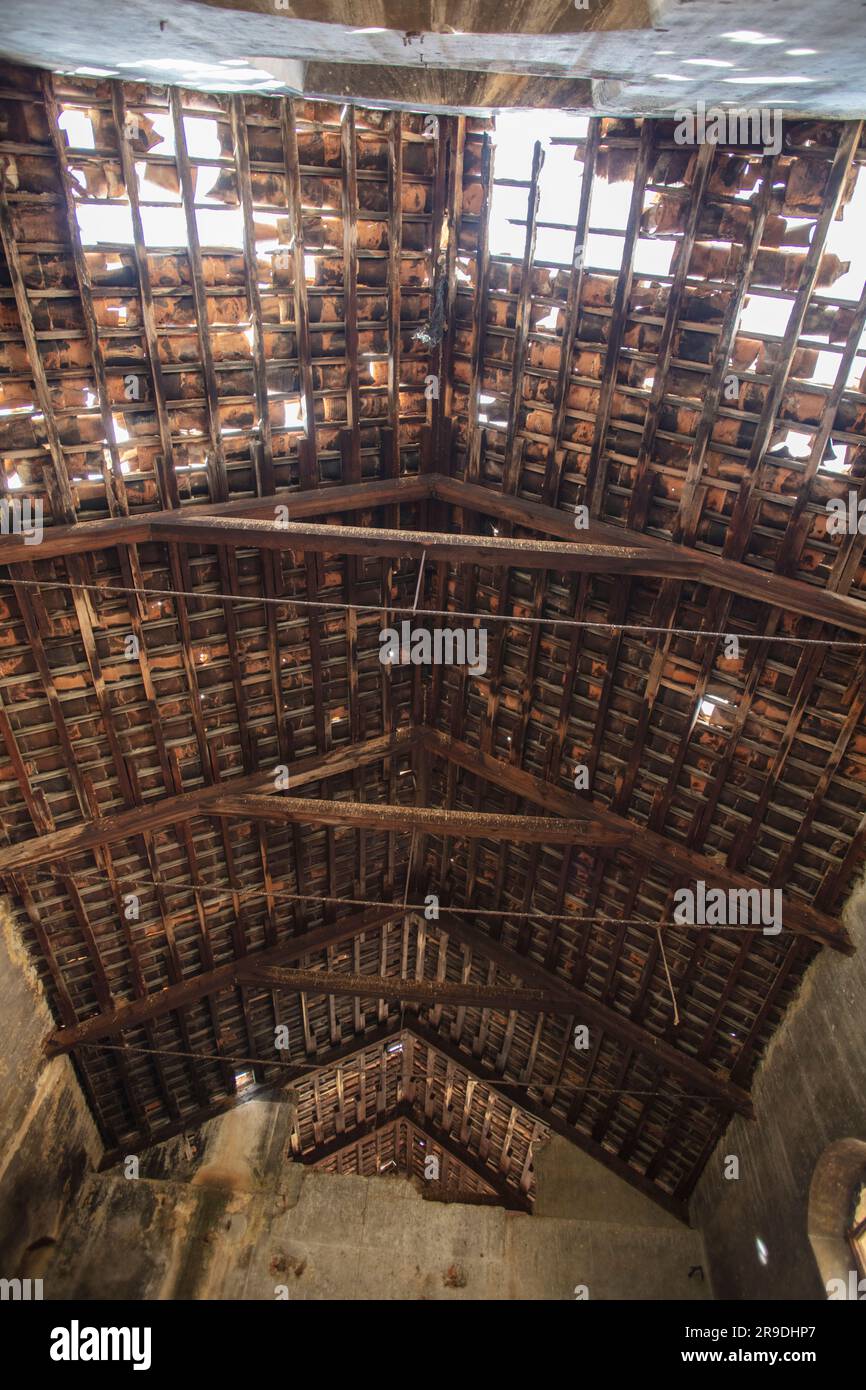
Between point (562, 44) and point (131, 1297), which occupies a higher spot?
point (562, 44)

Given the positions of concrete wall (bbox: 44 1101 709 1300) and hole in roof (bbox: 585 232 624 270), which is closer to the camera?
hole in roof (bbox: 585 232 624 270)

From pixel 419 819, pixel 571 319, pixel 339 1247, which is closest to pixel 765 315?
pixel 571 319

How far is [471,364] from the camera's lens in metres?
8.59

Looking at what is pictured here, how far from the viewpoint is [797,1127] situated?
371 inches

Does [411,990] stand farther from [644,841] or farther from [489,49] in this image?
[489,49]

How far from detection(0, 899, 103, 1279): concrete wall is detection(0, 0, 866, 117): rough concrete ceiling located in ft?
29.2

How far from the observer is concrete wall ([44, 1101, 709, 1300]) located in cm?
1152

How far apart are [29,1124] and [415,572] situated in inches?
349

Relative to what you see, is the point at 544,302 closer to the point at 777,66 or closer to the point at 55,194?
the point at 777,66

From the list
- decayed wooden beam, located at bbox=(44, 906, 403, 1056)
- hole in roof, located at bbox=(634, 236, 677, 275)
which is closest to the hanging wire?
hole in roof, located at bbox=(634, 236, 677, 275)

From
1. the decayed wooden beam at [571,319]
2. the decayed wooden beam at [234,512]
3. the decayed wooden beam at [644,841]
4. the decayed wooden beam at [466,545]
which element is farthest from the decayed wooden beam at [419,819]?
the decayed wooden beam at [571,319]

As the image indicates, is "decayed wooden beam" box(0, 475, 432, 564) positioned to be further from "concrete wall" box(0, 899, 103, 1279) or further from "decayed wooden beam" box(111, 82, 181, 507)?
"concrete wall" box(0, 899, 103, 1279)
